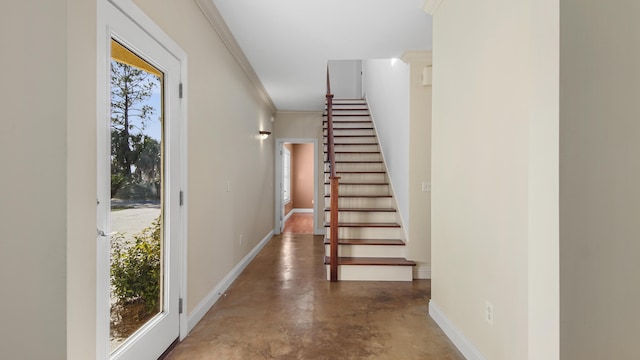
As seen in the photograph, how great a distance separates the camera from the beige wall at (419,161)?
12.9 feet

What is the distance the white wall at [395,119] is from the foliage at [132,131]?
2.82 metres

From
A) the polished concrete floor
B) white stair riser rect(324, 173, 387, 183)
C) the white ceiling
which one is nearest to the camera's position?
the polished concrete floor

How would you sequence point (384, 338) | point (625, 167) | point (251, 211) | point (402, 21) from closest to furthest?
1. point (625, 167)
2. point (384, 338)
3. point (402, 21)
4. point (251, 211)

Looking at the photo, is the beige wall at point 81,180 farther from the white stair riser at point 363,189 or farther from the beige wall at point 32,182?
the white stair riser at point 363,189

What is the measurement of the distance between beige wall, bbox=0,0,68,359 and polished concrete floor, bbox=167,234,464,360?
1.46m

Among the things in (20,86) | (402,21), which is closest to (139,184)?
(20,86)

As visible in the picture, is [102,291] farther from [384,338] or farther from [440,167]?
[440,167]

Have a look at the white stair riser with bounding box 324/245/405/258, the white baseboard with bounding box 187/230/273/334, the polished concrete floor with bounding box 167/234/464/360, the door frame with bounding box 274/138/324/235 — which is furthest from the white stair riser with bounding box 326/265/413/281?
the door frame with bounding box 274/138/324/235

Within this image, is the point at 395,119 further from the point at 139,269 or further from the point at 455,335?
the point at 139,269

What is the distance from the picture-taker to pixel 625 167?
1151 mm

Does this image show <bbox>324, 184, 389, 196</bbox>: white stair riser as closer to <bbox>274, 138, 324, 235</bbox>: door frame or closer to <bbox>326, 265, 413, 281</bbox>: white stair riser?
<bbox>326, 265, 413, 281</bbox>: white stair riser

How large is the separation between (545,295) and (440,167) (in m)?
1.65

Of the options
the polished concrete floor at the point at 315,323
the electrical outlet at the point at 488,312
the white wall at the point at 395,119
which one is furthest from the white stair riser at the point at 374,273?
the electrical outlet at the point at 488,312

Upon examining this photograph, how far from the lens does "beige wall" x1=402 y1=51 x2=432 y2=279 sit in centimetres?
→ 393
